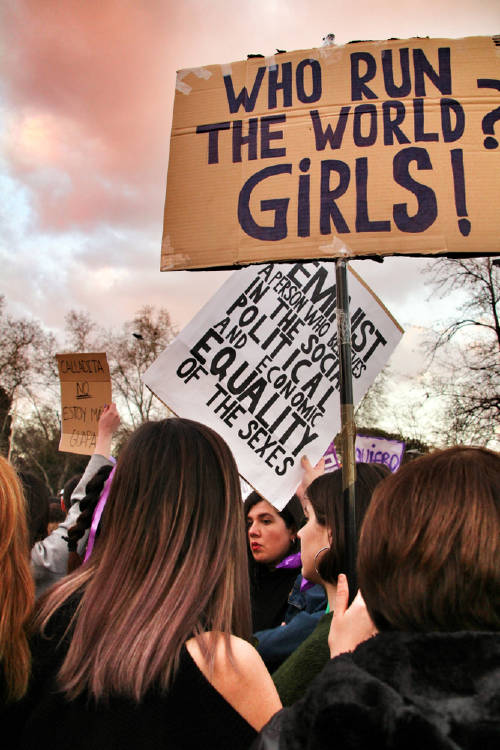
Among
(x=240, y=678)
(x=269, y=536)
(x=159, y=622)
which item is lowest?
(x=240, y=678)

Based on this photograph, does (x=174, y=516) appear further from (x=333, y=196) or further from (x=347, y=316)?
(x=333, y=196)

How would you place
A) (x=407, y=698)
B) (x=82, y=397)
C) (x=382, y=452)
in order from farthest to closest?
1. (x=382, y=452)
2. (x=82, y=397)
3. (x=407, y=698)

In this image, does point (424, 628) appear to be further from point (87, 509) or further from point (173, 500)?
point (87, 509)

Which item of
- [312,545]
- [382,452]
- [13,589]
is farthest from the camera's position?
[382,452]

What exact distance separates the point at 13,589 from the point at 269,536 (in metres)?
2.33

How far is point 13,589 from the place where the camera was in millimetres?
1529

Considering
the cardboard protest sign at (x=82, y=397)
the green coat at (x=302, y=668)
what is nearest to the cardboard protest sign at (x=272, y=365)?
the cardboard protest sign at (x=82, y=397)

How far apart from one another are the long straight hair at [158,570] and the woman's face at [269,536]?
224cm

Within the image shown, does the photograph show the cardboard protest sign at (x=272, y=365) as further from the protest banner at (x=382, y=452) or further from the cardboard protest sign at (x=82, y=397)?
the protest banner at (x=382, y=452)

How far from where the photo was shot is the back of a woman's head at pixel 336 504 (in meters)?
2.27

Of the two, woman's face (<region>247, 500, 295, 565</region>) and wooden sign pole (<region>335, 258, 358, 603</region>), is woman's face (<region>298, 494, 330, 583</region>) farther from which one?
woman's face (<region>247, 500, 295, 565</region>)

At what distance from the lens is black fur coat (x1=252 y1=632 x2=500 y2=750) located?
2.98 ft

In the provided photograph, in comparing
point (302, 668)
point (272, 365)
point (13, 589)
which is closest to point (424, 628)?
point (302, 668)

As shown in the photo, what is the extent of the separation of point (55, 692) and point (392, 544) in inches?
30.3
